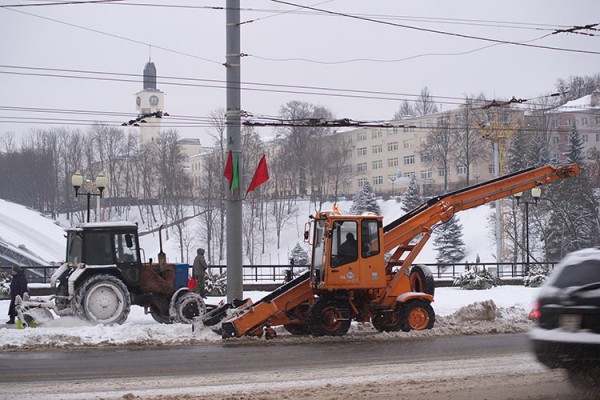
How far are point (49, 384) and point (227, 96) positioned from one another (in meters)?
11.1

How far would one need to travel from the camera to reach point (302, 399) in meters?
9.70

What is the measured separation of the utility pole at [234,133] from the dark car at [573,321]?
11.4 meters

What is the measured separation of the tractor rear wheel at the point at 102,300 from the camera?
726 inches

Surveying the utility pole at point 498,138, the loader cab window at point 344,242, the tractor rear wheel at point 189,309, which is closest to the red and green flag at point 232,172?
the tractor rear wheel at point 189,309

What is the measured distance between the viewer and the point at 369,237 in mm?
16781

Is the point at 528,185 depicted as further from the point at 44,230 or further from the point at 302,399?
the point at 44,230

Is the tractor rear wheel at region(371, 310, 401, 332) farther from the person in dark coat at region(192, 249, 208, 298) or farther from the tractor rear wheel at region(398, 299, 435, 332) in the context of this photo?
the person in dark coat at region(192, 249, 208, 298)

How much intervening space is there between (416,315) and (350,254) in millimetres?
2151

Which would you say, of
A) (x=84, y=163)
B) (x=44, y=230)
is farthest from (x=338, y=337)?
(x=84, y=163)

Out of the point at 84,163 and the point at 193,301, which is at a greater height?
the point at 84,163

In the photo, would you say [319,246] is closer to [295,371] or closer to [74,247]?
[295,371]

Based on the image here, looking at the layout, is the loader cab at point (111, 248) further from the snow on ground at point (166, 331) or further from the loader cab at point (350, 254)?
the loader cab at point (350, 254)

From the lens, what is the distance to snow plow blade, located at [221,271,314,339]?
53.2 feet

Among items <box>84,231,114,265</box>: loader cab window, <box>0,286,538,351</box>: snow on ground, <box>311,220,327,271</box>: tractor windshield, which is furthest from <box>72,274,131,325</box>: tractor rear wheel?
<box>311,220,327,271</box>: tractor windshield
